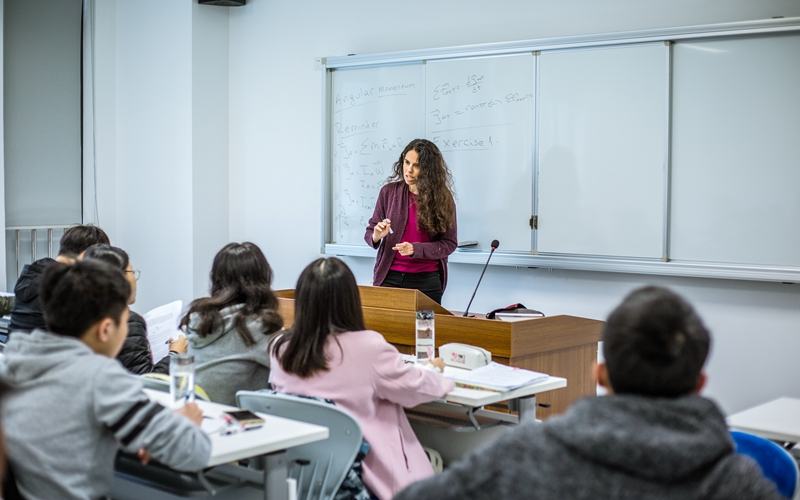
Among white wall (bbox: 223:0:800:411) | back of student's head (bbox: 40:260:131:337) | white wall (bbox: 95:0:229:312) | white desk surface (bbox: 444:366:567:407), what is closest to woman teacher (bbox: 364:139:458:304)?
white wall (bbox: 223:0:800:411)

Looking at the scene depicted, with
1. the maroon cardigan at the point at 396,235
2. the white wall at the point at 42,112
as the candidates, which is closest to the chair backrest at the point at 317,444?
the maroon cardigan at the point at 396,235

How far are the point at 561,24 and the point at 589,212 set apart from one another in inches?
43.9

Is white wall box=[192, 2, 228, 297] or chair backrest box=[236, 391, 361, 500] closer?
chair backrest box=[236, 391, 361, 500]

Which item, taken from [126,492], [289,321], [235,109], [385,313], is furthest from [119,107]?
[126,492]

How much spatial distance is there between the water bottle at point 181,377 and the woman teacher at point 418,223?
6.67 ft

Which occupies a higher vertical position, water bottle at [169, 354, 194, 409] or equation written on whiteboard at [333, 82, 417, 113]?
equation written on whiteboard at [333, 82, 417, 113]

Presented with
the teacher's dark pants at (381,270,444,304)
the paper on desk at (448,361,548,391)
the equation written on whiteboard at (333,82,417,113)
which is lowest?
the paper on desk at (448,361,548,391)

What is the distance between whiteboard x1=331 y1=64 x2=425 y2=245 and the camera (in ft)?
17.0

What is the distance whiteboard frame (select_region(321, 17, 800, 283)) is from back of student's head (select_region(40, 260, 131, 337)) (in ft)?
10.1

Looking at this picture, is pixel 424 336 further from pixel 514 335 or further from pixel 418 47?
pixel 418 47

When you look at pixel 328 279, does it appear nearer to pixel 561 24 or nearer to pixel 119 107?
pixel 561 24

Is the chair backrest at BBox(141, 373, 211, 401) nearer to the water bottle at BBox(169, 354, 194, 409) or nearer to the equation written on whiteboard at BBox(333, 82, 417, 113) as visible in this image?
the water bottle at BBox(169, 354, 194, 409)

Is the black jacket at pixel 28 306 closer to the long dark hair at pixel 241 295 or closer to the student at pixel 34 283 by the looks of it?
the student at pixel 34 283

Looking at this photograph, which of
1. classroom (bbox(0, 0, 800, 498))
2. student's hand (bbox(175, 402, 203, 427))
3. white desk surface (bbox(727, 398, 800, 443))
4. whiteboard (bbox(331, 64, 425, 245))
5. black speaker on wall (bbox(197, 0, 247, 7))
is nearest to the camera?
student's hand (bbox(175, 402, 203, 427))
